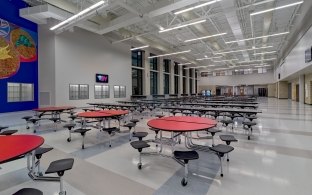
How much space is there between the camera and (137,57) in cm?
1617

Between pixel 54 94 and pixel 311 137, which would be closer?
pixel 311 137

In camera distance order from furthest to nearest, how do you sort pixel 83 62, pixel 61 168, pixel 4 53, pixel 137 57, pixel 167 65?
pixel 167 65
pixel 137 57
pixel 83 62
pixel 4 53
pixel 61 168

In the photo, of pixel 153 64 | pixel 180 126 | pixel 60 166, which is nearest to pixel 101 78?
pixel 153 64

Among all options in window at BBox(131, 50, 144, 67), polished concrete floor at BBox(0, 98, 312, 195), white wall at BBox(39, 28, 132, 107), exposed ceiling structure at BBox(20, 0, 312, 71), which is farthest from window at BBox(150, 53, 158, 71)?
polished concrete floor at BBox(0, 98, 312, 195)

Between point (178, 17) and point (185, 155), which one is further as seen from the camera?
point (178, 17)

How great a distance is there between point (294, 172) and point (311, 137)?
2.73 m

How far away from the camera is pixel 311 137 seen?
439 cm

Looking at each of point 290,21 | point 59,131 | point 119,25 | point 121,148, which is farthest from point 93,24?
point 290,21

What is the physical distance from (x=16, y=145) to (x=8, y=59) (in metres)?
8.77

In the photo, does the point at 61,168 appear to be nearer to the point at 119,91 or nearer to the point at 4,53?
the point at 4,53

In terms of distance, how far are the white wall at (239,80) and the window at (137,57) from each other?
17794 mm

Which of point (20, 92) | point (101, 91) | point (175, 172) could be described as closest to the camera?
point (175, 172)

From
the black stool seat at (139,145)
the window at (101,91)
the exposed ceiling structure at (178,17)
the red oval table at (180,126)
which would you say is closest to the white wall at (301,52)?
the exposed ceiling structure at (178,17)

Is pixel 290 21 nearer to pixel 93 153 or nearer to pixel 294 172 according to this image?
pixel 294 172
